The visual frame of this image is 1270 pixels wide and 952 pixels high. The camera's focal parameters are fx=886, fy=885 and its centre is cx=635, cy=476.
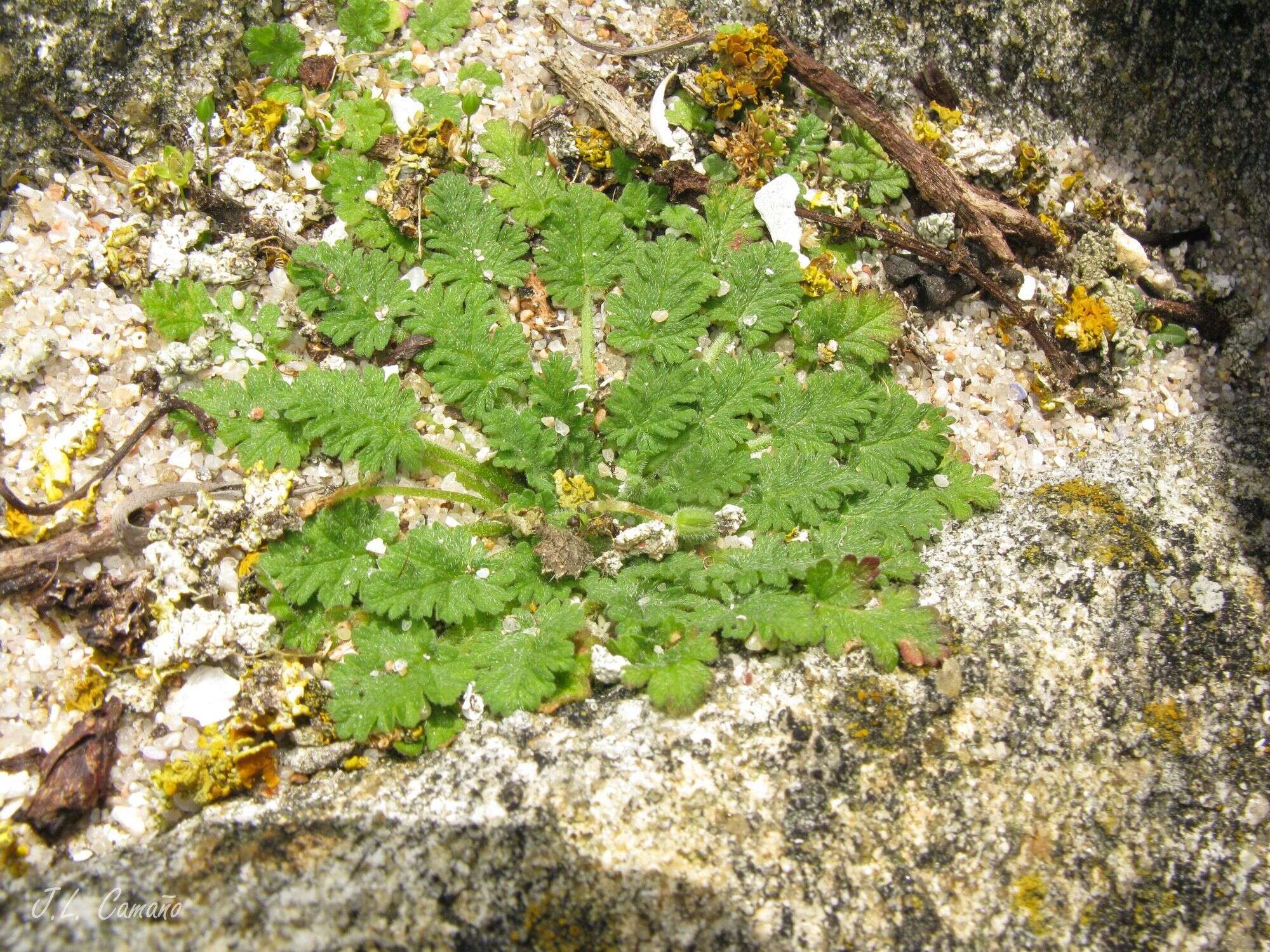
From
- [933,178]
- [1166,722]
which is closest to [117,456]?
[933,178]

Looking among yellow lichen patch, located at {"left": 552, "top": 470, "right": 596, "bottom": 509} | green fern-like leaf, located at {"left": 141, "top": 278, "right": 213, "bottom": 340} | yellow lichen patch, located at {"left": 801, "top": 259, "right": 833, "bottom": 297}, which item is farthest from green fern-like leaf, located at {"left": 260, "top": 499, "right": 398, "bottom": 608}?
yellow lichen patch, located at {"left": 801, "top": 259, "right": 833, "bottom": 297}

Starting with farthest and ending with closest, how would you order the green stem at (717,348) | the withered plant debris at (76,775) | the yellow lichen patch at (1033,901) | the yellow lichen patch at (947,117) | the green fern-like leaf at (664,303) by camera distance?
the yellow lichen patch at (947,117)
the green stem at (717,348)
the green fern-like leaf at (664,303)
the withered plant debris at (76,775)
the yellow lichen patch at (1033,901)

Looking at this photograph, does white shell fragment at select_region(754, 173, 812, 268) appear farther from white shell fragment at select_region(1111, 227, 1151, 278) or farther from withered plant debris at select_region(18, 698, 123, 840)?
withered plant debris at select_region(18, 698, 123, 840)

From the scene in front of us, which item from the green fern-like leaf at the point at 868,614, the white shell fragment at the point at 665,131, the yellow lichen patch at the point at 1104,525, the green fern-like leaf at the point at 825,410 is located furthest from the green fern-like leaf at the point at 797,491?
the white shell fragment at the point at 665,131

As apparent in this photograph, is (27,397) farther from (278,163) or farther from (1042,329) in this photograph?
(1042,329)

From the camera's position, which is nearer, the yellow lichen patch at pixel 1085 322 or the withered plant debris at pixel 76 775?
the withered plant debris at pixel 76 775

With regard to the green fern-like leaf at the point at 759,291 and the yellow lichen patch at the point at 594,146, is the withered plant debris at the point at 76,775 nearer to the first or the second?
the green fern-like leaf at the point at 759,291
